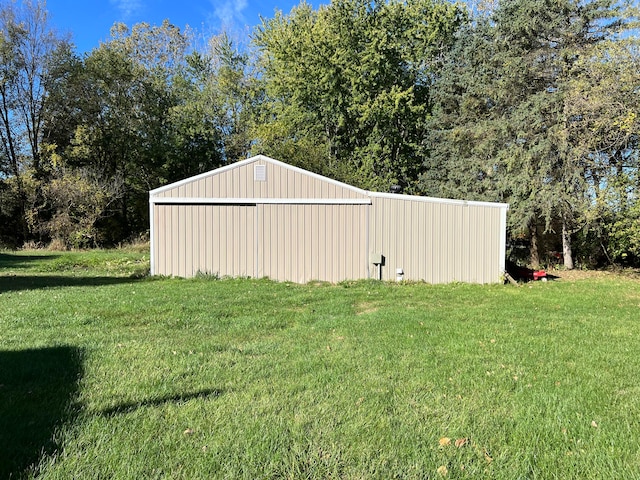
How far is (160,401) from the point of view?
3035 millimetres

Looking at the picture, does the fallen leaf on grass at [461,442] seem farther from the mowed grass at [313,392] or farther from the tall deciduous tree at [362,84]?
the tall deciduous tree at [362,84]

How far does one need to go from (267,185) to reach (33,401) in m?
7.89

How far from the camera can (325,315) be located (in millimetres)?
6262

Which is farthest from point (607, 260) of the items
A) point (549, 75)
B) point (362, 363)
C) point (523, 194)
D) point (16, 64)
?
point (16, 64)

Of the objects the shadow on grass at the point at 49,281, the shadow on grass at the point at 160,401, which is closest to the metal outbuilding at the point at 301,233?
the shadow on grass at the point at 49,281

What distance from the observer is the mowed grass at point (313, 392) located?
2326 millimetres

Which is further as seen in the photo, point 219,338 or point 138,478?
point 219,338

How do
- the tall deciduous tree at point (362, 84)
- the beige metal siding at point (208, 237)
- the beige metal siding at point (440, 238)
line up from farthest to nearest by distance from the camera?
the tall deciduous tree at point (362, 84)
the beige metal siding at point (208, 237)
the beige metal siding at point (440, 238)

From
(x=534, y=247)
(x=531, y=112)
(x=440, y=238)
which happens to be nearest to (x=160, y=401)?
(x=440, y=238)

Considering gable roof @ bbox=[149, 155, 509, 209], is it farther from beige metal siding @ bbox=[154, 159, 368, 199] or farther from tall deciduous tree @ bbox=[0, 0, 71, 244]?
tall deciduous tree @ bbox=[0, 0, 71, 244]

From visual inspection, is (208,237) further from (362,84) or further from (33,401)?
(362,84)

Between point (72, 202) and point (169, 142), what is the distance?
6461 millimetres

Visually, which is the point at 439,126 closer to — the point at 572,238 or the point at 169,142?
the point at 572,238

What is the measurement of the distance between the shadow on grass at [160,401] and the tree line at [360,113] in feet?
36.0
